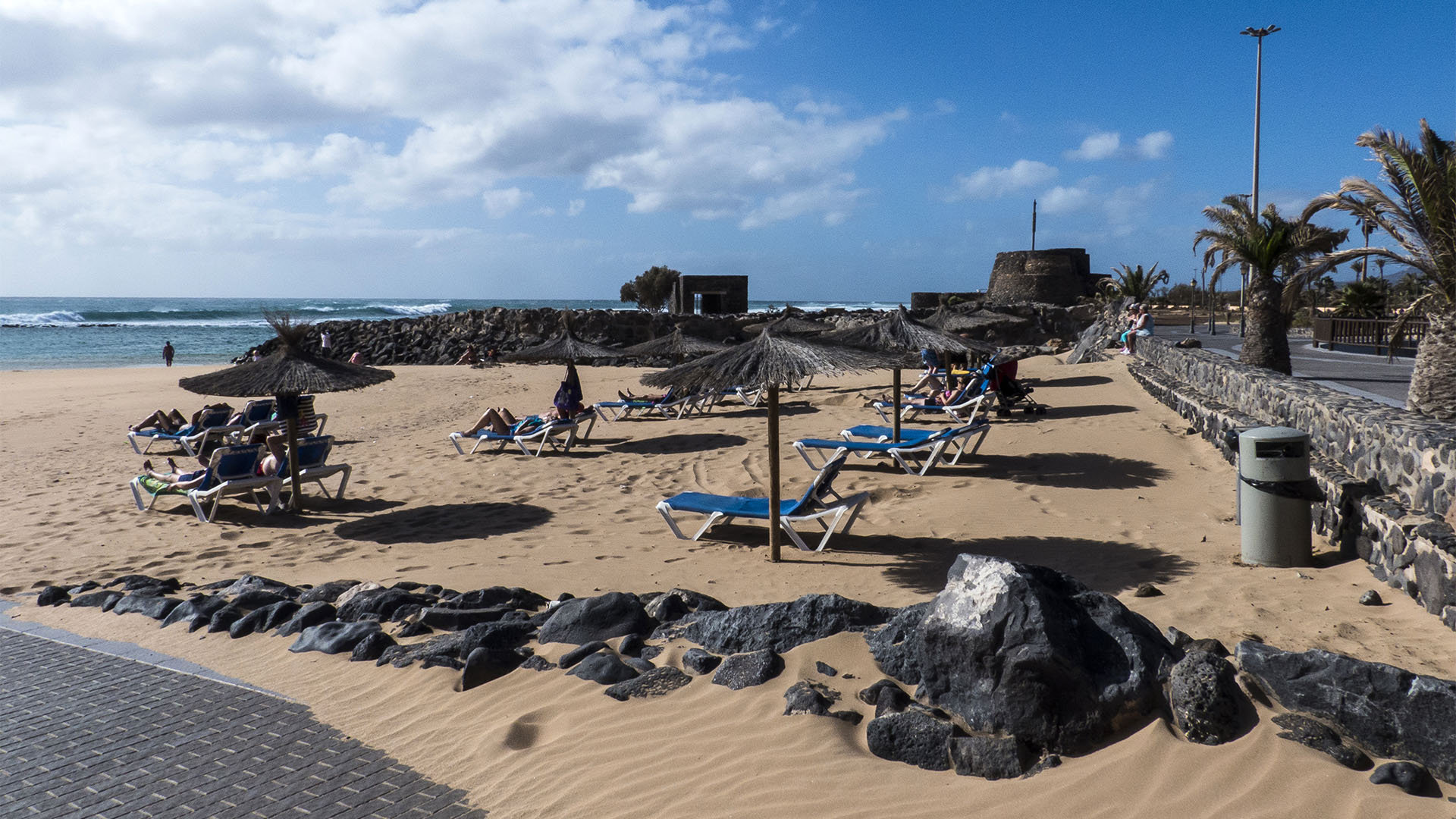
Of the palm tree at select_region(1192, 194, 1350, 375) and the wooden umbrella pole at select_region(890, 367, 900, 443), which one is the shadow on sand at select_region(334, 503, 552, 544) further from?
the palm tree at select_region(1192, 194, 1350, 375)

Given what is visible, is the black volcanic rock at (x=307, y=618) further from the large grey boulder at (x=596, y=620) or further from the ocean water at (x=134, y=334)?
the ocean water at (x=134, y=334)

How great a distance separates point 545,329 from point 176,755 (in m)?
31.7

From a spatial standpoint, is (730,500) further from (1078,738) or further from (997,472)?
(1078,738)

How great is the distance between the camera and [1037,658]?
10.4 feet

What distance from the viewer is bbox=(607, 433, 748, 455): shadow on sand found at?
11.1 meters

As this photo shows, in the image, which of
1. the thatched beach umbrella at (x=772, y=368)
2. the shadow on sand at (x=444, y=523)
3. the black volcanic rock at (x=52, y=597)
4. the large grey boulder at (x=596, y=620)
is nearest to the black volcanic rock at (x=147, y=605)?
the black volcanic rock at (x=52, y=597)

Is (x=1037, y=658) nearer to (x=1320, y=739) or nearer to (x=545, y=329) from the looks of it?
(x=1320, y=739)

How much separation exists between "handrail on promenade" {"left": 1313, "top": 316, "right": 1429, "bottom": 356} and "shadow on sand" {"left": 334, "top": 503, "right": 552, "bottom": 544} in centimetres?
2282

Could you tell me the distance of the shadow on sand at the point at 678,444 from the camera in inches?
436

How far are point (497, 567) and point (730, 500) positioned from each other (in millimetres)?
1840

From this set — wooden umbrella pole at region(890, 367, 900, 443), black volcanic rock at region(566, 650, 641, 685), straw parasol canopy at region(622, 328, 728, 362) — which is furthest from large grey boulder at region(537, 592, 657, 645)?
straw parasol canopy at region(622, 328, 728, 362)

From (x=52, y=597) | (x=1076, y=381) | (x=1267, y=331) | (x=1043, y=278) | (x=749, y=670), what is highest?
(x=1043, y=278)

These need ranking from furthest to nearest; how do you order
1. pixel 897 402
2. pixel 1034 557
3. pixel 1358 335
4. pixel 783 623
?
pixel 1358 335
pixel 897 402
pixel 1034 557
pixel 783 623

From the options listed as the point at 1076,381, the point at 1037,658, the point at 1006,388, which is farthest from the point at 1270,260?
the point at 1037,658
